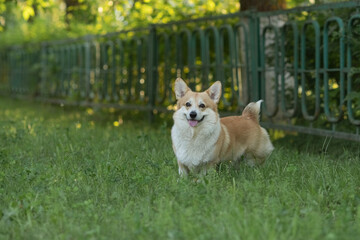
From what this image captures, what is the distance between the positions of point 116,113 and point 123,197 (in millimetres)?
9417

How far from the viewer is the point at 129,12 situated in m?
13.5

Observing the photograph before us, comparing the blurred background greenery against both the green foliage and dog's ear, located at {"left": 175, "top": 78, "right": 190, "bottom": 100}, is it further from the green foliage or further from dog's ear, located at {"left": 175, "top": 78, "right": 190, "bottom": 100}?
dog's ear, located at {"left": 175, "top": 78, "right": 190, "bottom": 100}

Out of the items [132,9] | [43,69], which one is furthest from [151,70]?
[43,69]

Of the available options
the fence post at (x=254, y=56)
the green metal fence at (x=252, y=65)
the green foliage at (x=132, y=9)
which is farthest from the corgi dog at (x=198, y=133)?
the green foliage at (x=132, y=9)

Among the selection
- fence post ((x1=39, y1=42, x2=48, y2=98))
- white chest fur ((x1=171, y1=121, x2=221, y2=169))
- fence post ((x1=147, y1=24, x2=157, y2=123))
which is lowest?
fence post ((x1=39, y1=42, x2=48, y2=98))

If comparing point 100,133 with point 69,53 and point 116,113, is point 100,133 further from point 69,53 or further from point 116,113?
point 69,53

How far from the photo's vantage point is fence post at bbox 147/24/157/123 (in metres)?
11.9

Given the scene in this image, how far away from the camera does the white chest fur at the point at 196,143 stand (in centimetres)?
586

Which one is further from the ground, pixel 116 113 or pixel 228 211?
pixel 228 211

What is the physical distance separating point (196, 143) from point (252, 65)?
3.59m

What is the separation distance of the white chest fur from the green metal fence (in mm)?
2067

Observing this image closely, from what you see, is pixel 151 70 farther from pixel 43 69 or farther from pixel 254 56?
pixel 43 69

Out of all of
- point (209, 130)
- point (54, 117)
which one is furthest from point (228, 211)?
point (54, 117)

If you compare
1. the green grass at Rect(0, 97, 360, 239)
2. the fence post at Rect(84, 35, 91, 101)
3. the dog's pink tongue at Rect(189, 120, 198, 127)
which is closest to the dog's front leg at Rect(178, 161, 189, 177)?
the green grass at Rect(0, 97, 360, 239)
